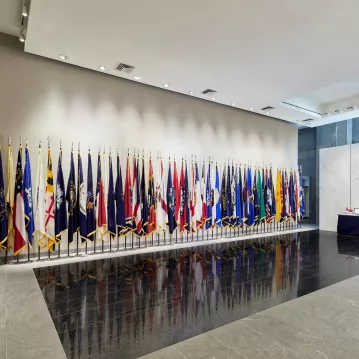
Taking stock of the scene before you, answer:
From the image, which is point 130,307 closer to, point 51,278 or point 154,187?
point 51,278

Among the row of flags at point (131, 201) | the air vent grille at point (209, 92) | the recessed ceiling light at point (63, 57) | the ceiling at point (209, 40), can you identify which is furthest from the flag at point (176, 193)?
the recessed ceiling light at point (63, 57)

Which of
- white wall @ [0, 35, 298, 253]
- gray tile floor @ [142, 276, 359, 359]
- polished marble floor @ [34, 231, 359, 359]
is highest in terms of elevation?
white wall @ [0, 35, 298, 253]

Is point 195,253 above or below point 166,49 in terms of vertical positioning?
below

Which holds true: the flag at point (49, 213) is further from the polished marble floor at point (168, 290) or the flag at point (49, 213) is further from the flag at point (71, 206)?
the polished marble floor at point (168, 290)

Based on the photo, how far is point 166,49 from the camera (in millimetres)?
4566

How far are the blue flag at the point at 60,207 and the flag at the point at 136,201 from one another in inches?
55.1

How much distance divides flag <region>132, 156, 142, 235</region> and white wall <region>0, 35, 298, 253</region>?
52cm

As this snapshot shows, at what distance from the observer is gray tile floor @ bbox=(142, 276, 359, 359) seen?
6.57ft

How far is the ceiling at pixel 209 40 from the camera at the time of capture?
11.6ft

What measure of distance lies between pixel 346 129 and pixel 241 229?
5.51 metres

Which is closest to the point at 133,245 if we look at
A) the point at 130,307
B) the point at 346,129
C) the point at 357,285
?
the point at 130,307

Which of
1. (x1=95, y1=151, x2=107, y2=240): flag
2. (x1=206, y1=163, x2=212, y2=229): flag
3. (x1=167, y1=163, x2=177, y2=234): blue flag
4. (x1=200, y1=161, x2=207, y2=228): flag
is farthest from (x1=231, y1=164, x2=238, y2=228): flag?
(x1=95, y1=151, x2=107, y2=240): flag

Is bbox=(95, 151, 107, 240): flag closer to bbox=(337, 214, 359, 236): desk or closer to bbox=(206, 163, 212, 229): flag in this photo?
bbox=(206, 163, 212, 229): flag

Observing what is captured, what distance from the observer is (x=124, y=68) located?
5242 mm
